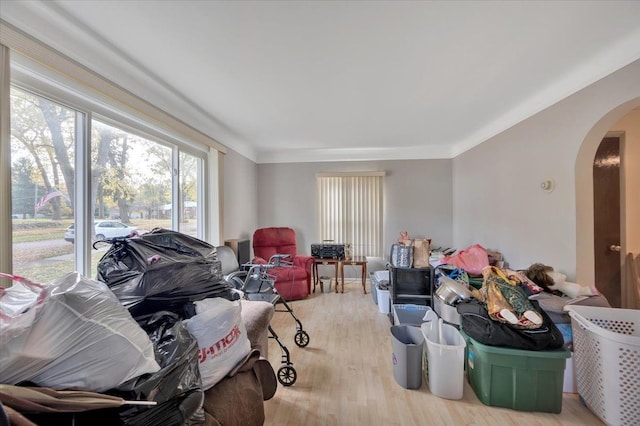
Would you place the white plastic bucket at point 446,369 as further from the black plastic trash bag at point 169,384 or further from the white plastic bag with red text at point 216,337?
the black plastic trash bag at point 169,384

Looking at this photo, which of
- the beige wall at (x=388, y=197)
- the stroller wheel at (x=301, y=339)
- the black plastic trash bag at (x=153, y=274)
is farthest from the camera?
the beige wall at (x=388, y=197)

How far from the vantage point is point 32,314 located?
0.67 metres

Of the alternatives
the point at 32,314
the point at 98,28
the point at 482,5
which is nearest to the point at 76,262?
the point at 32,314

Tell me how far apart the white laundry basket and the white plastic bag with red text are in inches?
82.3

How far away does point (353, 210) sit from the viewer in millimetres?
4613

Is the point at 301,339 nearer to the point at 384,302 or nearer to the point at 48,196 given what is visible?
the point at 384,302

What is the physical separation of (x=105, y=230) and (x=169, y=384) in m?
1.65

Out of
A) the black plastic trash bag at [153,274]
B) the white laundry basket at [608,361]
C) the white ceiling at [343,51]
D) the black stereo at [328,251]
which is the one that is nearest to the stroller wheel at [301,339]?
the black plastic trash bag at [153,274]

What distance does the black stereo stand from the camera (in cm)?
399

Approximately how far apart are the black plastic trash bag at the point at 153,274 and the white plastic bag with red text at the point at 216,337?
0.10 meters

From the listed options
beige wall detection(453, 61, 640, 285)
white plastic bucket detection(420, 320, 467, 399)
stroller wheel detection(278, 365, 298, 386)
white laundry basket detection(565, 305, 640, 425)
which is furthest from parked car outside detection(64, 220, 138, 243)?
beige wall detection(453, 61, 640, 285)

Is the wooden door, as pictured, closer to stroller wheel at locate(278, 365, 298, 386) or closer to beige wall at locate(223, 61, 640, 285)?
beige wall at locate(223, 61, 640, 285)

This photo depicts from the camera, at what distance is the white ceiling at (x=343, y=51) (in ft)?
4.38

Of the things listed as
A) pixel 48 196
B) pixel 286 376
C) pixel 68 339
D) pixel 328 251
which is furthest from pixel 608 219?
pixel 48 196
